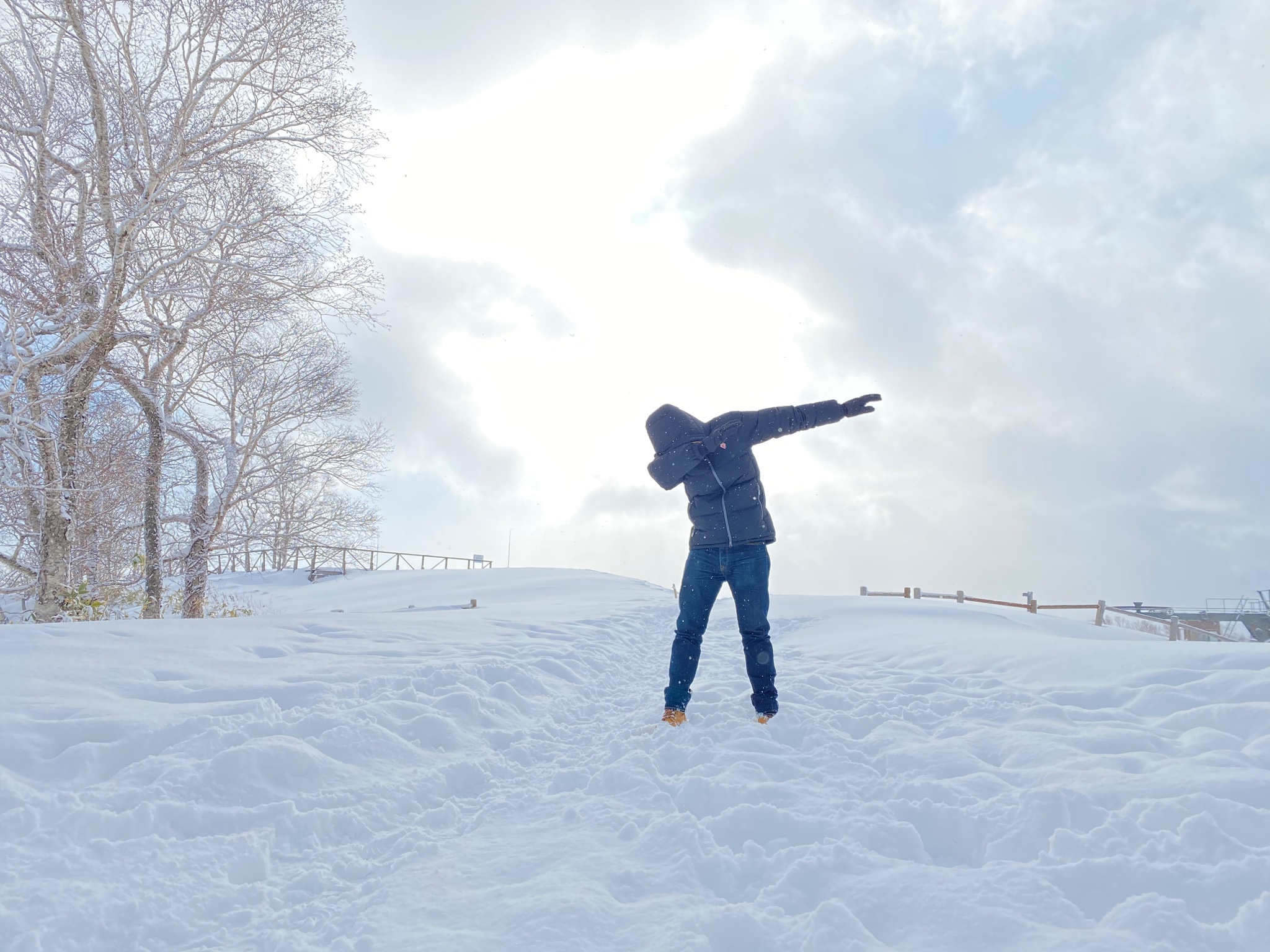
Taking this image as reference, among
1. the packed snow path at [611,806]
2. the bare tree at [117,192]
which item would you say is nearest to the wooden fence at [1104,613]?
the packed snow path at [611,806]

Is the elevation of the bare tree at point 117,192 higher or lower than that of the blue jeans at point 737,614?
higher

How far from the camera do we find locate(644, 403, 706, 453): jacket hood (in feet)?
14.3

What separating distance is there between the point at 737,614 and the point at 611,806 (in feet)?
5.43

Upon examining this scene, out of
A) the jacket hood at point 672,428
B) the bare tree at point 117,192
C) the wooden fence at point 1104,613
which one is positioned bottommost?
the wooden fence at point 1104,613

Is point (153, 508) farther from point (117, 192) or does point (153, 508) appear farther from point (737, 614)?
point (737, 614)

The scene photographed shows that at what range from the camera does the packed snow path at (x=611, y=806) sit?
1.91 meters

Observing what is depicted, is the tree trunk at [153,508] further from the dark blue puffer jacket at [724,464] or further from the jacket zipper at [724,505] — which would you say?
the jacket zipper at [724,505]

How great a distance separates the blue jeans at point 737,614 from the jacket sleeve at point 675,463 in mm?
491

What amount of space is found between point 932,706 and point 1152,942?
252 cm

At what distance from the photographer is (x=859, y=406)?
434 cm

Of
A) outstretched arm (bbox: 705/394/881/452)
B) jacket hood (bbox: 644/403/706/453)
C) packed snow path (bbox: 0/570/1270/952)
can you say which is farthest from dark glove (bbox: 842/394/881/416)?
packed snow path (bbox: 0/570/1270/952)

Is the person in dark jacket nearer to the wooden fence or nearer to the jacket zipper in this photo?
the jacket zipper

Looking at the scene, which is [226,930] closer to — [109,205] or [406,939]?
[406,939]

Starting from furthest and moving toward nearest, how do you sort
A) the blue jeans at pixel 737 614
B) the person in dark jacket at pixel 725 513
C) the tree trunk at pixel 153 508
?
the tree trunk at pixel 153 508 → the person in dark jacket at pixel 725 513 → the blue jeans at pixel 737 614
